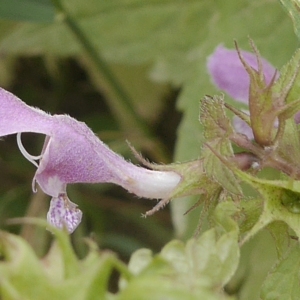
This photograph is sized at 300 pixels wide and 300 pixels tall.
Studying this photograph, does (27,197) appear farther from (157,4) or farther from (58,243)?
(58,243)

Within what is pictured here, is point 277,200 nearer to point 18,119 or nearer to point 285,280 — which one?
point 285,280

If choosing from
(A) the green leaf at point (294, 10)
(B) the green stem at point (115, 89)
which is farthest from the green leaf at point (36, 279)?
(B) the green stem at point (115, 89)

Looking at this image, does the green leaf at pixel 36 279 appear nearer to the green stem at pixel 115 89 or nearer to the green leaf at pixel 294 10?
the green leaf at pixel 294 10

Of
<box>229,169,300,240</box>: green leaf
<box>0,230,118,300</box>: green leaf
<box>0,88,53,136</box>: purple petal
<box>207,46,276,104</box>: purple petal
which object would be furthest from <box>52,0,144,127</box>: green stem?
<box>0,230,118,300</box>: green leaf

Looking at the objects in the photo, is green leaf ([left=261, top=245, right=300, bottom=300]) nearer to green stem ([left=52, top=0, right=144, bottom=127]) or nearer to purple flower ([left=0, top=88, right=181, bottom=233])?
purple flower ([left=0, top=88, right=181, bottom=233])

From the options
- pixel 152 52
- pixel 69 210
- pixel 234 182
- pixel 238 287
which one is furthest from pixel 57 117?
pixel 152 52
